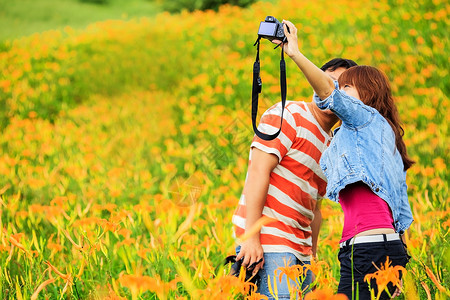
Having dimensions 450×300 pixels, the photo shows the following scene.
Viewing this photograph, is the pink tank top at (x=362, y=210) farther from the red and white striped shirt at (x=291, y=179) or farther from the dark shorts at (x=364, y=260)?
the red and white striped shirt at (x=291, y=179)

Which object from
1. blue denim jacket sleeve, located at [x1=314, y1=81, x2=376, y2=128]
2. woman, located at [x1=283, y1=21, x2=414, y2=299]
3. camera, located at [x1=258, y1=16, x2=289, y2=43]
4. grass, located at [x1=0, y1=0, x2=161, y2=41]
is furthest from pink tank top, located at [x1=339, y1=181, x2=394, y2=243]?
grass, located at [x1=0, y1=0, x2=161, y2=41]

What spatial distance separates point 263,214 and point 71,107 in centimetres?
512

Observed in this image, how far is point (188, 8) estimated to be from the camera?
488 inches

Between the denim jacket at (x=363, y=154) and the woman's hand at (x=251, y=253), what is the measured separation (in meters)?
0.29

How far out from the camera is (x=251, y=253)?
1492 millimetres

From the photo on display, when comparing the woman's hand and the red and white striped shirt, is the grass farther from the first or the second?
the woman's hand

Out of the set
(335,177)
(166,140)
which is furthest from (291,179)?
(166,140)

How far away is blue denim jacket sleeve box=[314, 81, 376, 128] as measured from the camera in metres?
1.31

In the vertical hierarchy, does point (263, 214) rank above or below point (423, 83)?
below

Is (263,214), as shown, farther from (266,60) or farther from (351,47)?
(351,47)

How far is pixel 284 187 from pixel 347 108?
0.39 m

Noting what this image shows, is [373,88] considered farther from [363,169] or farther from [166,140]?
[166,140]

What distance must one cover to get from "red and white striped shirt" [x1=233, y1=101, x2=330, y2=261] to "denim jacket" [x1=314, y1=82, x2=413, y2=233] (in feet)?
0.47

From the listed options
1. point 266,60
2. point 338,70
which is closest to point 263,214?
point 338,70
